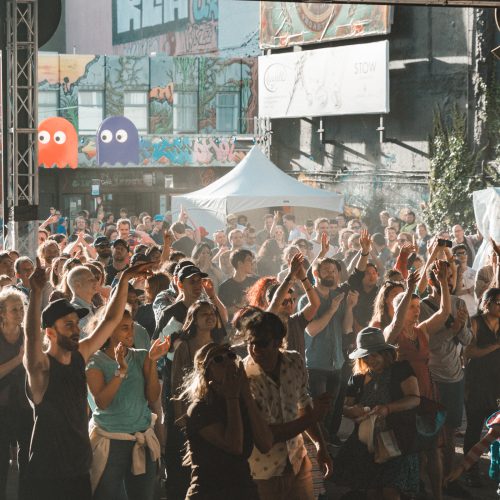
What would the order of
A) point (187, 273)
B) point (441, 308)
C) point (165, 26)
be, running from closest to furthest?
point (187, 273) < point (441, 308) < point (165, 26)

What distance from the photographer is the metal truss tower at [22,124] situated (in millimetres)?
14727

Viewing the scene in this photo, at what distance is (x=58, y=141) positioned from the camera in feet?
82.8

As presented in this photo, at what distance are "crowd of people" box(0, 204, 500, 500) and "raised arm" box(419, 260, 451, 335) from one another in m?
0.01

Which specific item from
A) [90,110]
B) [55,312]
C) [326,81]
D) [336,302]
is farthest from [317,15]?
[55,312]

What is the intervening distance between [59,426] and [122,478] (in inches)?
28.8

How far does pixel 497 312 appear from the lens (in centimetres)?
919

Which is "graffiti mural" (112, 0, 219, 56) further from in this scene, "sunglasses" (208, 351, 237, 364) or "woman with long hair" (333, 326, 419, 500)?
"sunglasses" (208, 351, 237, 364)

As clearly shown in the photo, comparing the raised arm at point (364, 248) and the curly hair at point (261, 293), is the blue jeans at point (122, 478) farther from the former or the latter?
the raised arm at point (364, 248)

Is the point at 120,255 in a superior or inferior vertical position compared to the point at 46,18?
inferior

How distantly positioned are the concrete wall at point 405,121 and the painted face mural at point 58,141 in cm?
952

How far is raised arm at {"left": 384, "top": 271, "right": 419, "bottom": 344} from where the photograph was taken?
7980 mm

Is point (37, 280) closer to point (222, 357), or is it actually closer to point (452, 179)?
point (222, 357)

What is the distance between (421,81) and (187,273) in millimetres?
22507

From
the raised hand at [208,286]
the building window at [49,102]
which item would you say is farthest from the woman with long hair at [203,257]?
the building window at [49,102]
